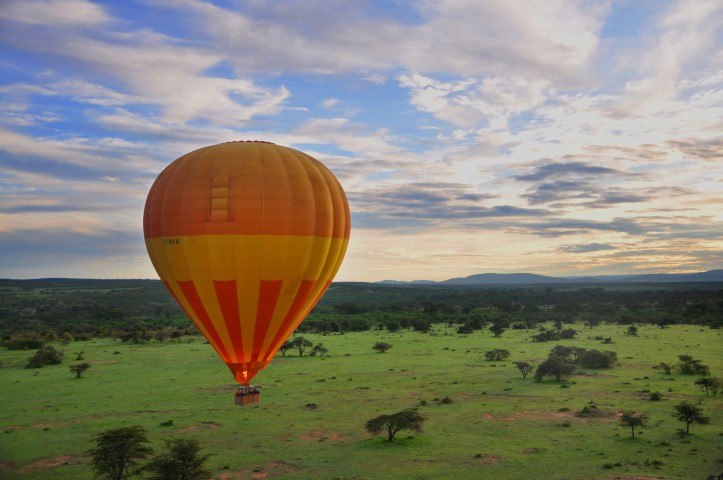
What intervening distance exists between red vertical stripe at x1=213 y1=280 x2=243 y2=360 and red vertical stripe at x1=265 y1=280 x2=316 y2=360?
1576 mm

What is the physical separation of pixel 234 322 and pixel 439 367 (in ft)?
127

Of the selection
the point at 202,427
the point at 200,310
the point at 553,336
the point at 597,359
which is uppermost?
the point at 200,310

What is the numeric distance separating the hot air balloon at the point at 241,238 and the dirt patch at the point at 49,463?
13523mm

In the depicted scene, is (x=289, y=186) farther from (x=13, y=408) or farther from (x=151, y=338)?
(x=151, y=338)

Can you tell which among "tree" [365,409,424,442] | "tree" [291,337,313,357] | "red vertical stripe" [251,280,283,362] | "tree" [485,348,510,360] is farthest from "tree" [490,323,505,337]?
"red vertical stripe" [251,280,283,362]

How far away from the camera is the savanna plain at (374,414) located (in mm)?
31531

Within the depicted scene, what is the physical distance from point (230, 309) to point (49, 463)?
16197 millimetres

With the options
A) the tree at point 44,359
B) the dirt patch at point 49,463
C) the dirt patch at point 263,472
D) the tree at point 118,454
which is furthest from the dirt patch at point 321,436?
the tree at point 44,359

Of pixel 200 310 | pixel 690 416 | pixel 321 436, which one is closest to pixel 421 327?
pixel 321 436

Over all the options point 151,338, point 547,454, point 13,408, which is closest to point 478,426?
point 547,454

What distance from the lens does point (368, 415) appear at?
41875 millimetres

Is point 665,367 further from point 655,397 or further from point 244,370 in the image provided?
point 244,370

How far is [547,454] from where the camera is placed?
3281 cm

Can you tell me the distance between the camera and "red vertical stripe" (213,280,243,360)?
1006 inches
